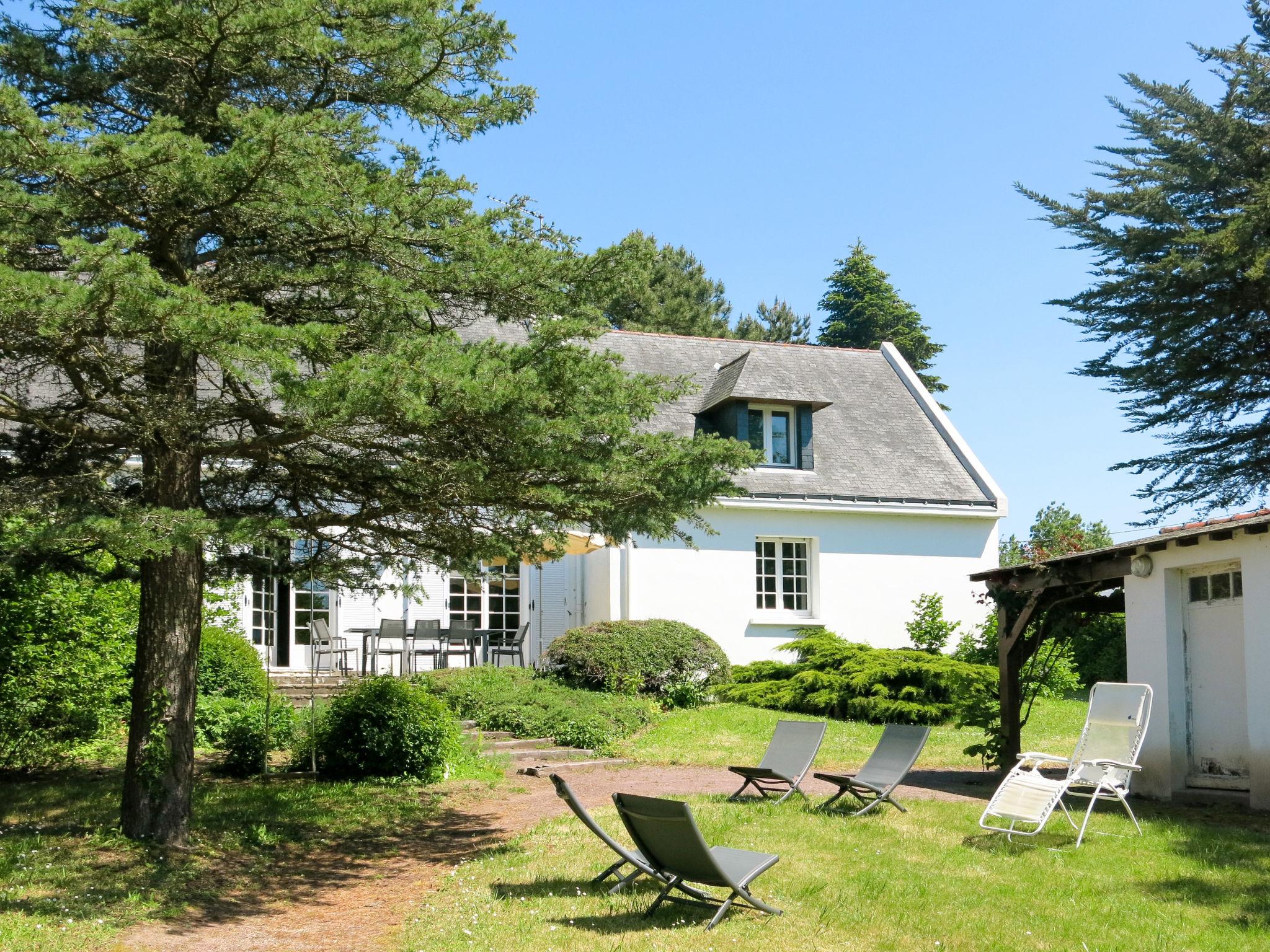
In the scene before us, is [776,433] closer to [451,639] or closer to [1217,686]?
[451,639]

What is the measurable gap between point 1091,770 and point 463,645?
12.1 metres

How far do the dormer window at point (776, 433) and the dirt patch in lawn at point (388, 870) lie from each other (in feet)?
31.6

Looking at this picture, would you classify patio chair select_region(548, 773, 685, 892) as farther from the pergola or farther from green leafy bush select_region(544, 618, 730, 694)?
green leafy bush select_region(544, 618, 730, 694)

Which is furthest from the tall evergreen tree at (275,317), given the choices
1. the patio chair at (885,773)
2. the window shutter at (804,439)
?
the window shutter at (804,439)

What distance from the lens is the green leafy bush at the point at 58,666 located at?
34.7 feet

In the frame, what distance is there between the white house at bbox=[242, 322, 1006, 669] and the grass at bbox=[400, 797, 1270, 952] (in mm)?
11098

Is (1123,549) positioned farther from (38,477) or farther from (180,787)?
(38,477)

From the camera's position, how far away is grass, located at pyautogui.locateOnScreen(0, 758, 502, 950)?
23.9 ft

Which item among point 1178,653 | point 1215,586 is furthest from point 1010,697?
point 1215,586

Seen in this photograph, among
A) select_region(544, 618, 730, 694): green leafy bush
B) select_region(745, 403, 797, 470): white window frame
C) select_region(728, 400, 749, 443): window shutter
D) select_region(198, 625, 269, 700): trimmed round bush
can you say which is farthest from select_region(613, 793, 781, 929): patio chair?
select_region(745, 403, 797, 470): white window frame

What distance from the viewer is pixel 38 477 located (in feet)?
27.6

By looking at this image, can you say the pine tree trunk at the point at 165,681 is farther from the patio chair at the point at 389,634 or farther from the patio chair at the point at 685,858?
the patio chair at the point at 389,634

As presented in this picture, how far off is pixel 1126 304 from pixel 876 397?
7275mm

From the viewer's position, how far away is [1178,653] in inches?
422
